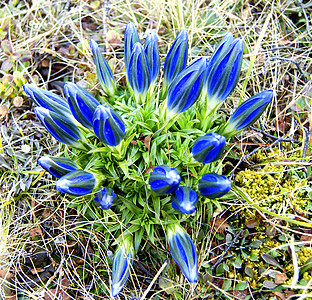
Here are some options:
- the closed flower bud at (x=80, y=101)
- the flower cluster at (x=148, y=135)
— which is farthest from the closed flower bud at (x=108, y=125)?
the closed flower bud at (x=80, y=101)

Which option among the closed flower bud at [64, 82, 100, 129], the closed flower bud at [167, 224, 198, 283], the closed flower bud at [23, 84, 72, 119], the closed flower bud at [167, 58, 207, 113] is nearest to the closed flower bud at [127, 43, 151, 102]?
the closed flower bud at [167, 58, 207, 113]

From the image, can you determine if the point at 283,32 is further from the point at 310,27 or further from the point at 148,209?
the point at 148,209

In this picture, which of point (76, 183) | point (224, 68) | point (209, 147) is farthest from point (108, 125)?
point (224, 68)

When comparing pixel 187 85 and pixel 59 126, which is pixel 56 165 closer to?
pixel 59 126

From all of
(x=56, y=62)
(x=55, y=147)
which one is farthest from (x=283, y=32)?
(x=55, y=147)

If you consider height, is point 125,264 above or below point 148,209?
below

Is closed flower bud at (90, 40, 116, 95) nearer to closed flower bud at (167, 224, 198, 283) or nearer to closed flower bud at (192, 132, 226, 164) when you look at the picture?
closed flower bud at (192, 132, 226, 164)
